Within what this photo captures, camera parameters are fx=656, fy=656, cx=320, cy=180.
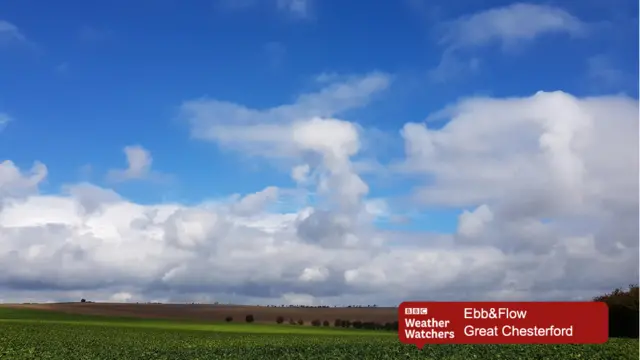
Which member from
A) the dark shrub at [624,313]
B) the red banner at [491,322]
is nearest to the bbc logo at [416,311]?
the red banner at [491,322]

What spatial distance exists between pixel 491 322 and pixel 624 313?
169ft

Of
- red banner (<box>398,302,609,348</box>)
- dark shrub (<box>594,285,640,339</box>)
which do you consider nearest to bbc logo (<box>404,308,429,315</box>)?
Answer: red banner (<box>398,302,609,348</box>)

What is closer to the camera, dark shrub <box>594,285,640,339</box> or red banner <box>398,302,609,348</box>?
red banner <box>398,302,609,348</box>

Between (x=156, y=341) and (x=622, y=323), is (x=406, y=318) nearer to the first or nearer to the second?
(x=156, y=341)

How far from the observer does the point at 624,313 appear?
261 ft

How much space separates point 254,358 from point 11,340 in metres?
24.1

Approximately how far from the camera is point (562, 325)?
1511 inches

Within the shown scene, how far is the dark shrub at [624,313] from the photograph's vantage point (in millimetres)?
78312

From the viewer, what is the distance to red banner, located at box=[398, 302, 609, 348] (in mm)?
36250

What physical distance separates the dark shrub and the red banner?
44760 millimetres

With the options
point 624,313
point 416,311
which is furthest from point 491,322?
point 624,313

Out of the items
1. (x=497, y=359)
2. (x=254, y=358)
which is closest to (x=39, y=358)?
(x=254, y=358)

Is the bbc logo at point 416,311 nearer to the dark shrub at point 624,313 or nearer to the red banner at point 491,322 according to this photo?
the red banner at point 491,322

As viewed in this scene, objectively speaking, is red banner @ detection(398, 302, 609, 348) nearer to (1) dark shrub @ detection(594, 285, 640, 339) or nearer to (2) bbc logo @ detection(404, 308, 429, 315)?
(2) bbc logo @ detection(404, 308, 429, 315)
